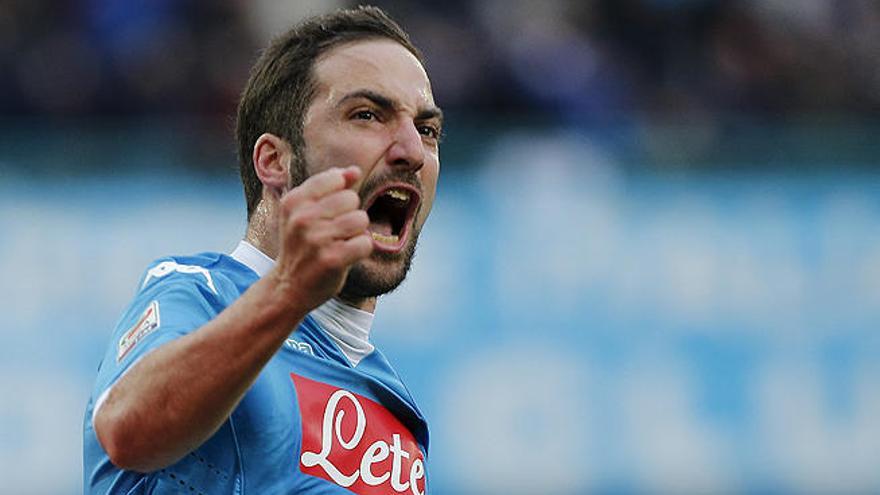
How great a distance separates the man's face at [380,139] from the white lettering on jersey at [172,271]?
416 millimetres

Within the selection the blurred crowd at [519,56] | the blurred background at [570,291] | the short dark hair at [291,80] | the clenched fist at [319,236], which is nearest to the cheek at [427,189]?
the short dark hair at [291,80]

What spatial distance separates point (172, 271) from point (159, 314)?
347 mm

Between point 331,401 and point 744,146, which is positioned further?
point 744,146

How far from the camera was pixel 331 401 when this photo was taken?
4293mm

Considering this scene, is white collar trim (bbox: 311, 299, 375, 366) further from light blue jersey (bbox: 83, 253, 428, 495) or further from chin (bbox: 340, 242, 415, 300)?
chin (bbox: 340, 242, 415, 300)

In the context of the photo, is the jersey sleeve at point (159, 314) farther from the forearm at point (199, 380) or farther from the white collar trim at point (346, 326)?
the white collar trim at point (346, 326)

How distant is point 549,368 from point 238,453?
27.2 feet

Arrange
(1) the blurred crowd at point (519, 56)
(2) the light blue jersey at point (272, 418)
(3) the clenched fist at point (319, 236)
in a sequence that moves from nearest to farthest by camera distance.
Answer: (3) the clenched fist at point (319, 236), (2) the light blue jersey at point (272, 418), (1) the blurred crowd at point (519, 56)

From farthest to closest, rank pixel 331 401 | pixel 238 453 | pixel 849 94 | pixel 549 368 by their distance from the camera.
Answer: pixel 849 94
pixel 549 368
pixel 331 401
pixel 238 453

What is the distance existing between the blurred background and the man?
7276 mm

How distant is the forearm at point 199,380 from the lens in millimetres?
3340

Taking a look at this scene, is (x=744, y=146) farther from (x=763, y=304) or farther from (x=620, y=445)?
(x=620, y=445)

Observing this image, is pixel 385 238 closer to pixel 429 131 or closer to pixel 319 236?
pixel 429 131

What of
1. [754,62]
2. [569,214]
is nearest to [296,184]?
[569,214]
